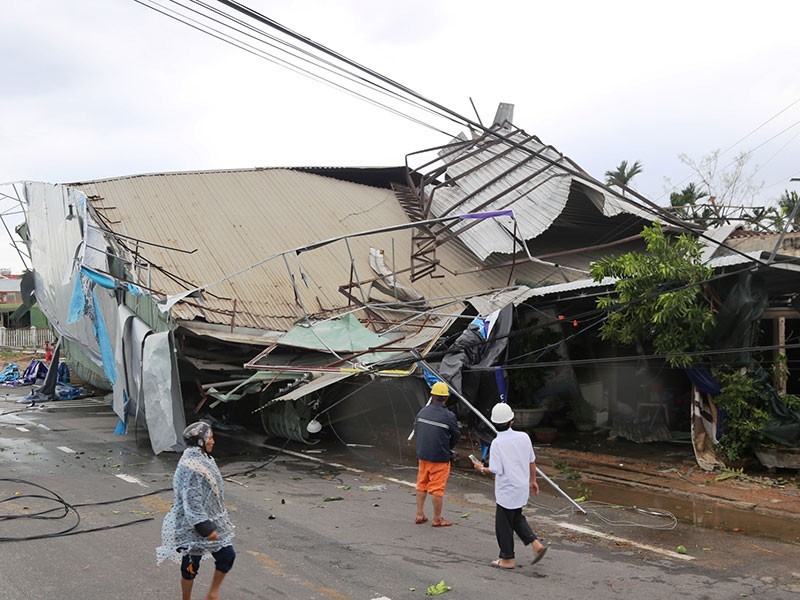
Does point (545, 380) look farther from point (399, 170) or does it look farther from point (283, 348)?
point (399, 170)

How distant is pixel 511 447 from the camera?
6672 millimetres

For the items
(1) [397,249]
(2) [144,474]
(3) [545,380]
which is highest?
(1) [397,249]

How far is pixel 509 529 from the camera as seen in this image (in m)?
6.48

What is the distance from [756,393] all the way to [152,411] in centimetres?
957

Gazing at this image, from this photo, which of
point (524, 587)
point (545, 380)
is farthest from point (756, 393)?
point (524, 587)

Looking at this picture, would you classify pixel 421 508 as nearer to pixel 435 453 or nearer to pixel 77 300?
pixel 435 453

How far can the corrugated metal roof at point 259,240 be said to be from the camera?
16.1 metres

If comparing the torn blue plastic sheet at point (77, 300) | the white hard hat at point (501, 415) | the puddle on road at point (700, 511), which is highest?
the torn blue plastic sheet at point (77, 300)

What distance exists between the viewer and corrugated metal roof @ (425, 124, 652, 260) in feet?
55.4

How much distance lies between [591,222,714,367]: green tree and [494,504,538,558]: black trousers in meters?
4.16

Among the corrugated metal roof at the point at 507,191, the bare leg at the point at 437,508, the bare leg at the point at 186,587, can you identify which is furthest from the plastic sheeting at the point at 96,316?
the corrugated metal roof at the point at 507,191

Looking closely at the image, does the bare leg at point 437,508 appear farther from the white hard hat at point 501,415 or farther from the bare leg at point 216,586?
the bare leg at point 216,586

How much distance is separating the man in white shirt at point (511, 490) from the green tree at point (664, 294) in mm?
3764

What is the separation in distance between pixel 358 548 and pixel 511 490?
1681mm
